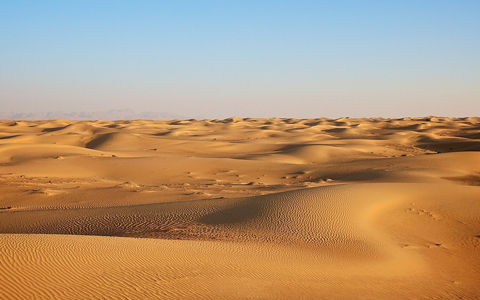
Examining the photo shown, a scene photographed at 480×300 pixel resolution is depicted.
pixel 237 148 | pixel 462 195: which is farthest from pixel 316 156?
pixel 462 195

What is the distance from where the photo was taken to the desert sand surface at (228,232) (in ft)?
15.6

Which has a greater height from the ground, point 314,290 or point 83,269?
point 83,269

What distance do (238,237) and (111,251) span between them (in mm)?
2438

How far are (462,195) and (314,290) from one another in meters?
7.31

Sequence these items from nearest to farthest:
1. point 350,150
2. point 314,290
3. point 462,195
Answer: point 314,290
point 462,195
point 350,150

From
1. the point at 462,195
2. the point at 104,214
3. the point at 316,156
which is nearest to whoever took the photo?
the point at 104,214

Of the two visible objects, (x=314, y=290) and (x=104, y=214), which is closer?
(x=314, y=290)

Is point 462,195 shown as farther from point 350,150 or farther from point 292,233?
point 350,150

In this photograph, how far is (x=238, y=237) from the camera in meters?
7.30

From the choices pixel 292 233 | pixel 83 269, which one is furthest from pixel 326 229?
pixel 83 269

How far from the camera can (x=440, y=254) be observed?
298 inches

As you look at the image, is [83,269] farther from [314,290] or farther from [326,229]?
[326,229]

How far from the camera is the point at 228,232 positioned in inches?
300

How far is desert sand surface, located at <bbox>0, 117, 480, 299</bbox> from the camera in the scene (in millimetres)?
4770
